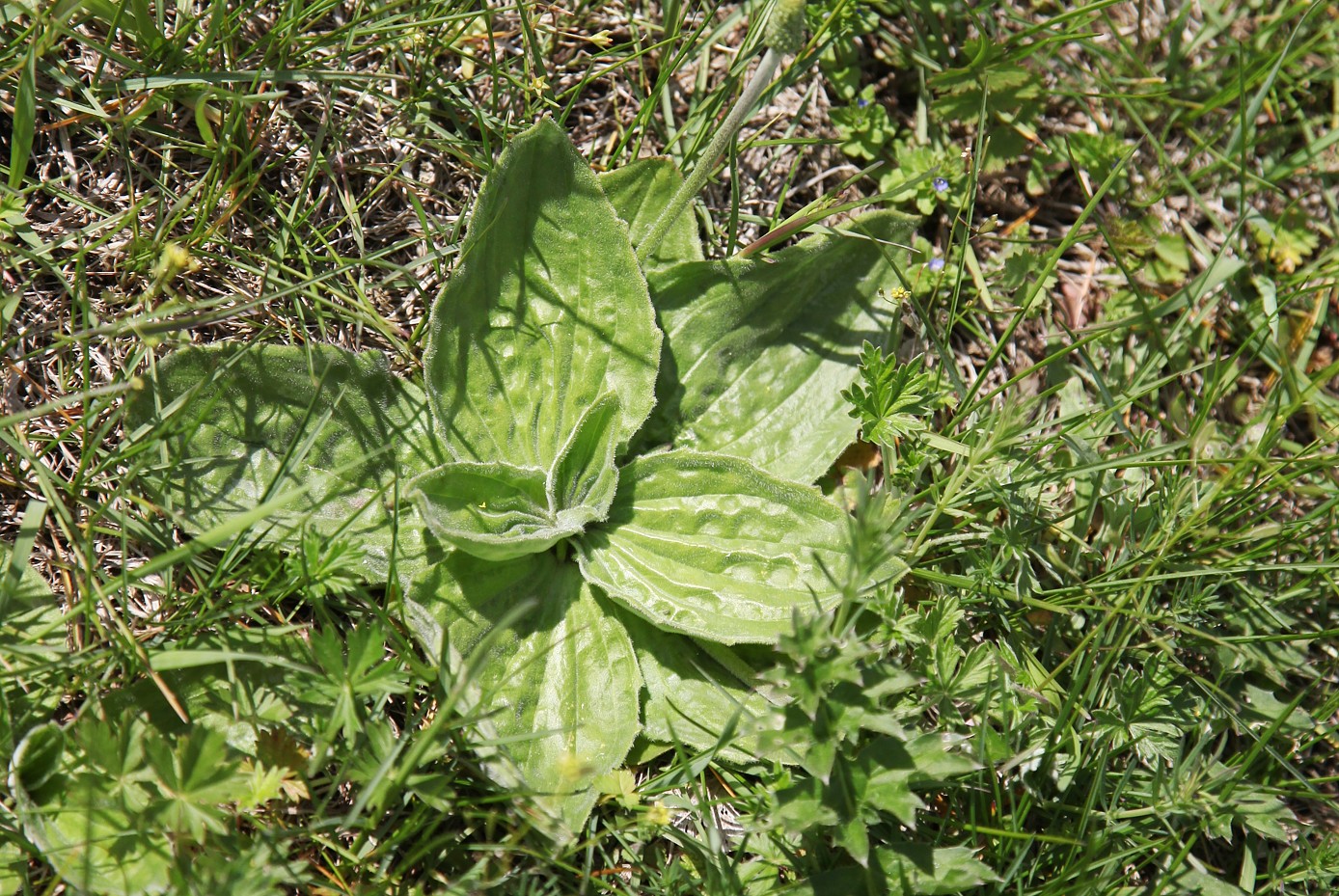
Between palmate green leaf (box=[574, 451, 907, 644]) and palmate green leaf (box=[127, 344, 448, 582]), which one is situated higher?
palmate green leaf (box=[127, 344, 448, 582])

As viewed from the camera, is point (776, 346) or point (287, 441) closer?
point (287, 441)

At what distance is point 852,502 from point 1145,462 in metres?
0.94

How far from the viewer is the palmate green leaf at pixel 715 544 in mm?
3117

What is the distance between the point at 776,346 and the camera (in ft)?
11.6

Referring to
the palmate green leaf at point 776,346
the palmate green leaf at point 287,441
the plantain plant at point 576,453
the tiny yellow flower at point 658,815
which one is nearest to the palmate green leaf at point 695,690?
the plantain plant at point 576,453

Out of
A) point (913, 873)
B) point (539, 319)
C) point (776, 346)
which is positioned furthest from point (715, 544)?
point (913, 873)

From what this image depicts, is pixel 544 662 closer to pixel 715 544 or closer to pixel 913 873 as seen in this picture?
pixel 715 544

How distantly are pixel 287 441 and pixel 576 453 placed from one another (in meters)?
0.87

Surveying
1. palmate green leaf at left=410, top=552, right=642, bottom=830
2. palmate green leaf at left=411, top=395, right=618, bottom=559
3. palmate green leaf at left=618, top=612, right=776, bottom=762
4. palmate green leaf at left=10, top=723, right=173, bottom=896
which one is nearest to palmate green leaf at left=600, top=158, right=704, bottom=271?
palmate green leaf at left=411, top=395, right=618, bottom=559

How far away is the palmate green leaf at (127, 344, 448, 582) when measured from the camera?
2957mm

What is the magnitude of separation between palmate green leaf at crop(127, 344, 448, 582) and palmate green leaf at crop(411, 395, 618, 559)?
0.51 feet

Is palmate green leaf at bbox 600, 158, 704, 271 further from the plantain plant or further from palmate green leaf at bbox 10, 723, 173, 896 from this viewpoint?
palmate green leaf at bbox 10, 723, 173, 896

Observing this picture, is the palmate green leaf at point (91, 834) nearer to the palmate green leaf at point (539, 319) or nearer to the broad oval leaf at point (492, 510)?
the broad oval leaf at point (492, 510)

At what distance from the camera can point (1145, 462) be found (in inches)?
129
